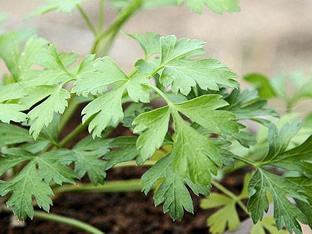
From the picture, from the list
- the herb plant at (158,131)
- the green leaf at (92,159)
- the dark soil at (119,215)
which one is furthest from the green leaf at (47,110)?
the dark soil at (119,215)

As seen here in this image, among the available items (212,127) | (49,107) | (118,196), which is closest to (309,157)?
(212,127)

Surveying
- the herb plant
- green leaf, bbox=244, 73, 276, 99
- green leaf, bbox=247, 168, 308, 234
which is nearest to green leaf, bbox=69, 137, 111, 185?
the herb plant

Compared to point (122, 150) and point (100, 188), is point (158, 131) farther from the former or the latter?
point (100, 188)

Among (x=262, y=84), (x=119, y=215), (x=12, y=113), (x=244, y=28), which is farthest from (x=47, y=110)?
(x=244, y=28)

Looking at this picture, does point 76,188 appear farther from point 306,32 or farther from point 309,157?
point 306,32

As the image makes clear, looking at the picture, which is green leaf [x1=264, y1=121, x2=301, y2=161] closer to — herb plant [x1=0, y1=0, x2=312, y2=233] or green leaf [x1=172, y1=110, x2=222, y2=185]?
herb plant [x1=0, y1=0, x2=312, y2=233]

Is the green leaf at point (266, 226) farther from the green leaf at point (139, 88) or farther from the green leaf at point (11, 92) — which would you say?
the green leaf at point (11, 92)
